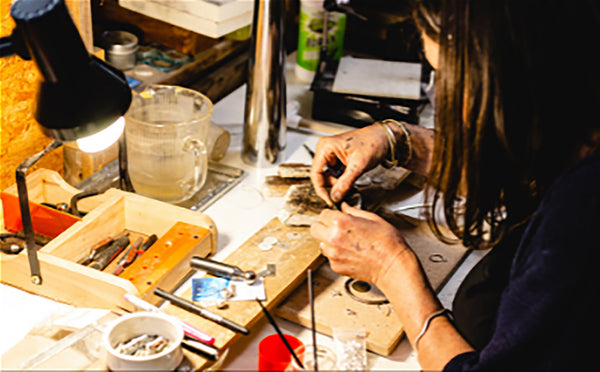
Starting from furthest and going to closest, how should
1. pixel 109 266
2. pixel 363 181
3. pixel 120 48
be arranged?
pixel 120 48, pixel 363 181, pixel 109 266

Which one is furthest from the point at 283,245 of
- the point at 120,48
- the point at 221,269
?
the point at 120,48

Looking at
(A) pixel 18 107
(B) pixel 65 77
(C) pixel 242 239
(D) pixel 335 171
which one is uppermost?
(B) pixel 65 77

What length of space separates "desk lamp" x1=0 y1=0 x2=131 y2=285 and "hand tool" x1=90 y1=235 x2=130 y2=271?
0.34 metres

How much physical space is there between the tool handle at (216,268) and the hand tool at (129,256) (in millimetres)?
123

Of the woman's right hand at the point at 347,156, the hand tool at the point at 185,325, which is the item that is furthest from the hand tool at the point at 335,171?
the hand tool at the point at 185,325

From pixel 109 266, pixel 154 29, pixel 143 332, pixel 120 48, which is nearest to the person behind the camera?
pixel 143 332

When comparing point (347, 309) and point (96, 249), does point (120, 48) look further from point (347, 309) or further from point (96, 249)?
point (347, 309)

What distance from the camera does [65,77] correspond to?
2.79ft

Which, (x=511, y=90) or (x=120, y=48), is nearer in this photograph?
(x=511, y=90)

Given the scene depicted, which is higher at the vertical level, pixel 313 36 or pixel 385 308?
pixel 313 36

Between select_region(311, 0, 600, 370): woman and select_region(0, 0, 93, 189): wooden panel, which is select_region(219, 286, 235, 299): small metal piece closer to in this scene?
select_region(311, 0, 600, 370): woman

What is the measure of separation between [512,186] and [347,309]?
35cm

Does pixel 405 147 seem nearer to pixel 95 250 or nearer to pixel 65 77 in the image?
pixel 95 250

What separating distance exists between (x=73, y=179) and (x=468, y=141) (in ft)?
3.02
